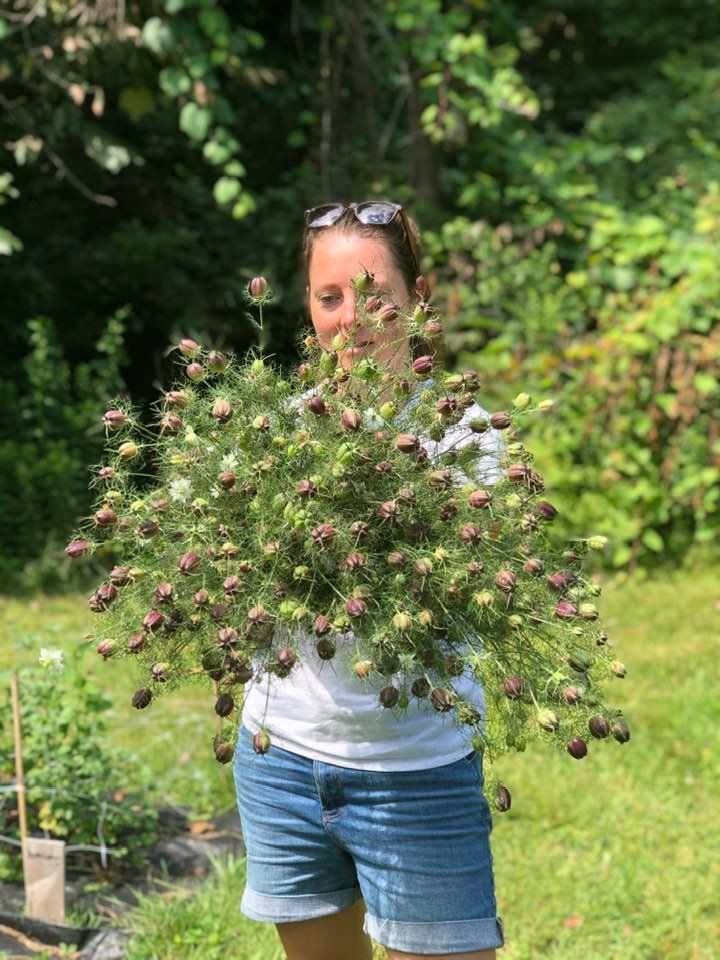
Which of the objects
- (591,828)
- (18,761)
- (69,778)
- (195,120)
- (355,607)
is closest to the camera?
(355,607)

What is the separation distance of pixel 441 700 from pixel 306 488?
0.99ft

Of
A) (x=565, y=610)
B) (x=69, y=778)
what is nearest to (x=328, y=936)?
(x=565, y=610)

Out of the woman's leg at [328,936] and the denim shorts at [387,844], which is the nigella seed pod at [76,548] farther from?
the woman's leg at [328,936]

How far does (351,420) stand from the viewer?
1.40 metres

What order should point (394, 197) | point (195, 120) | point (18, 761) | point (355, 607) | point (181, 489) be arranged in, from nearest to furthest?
point (355, 607), point (181, 489), point (18, 761), point (195, 120), point (394, 197)

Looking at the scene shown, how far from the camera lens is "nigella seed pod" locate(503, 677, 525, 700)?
142 centimetres

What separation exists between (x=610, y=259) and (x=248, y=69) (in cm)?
226

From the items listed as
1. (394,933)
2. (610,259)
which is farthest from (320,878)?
(610,259)

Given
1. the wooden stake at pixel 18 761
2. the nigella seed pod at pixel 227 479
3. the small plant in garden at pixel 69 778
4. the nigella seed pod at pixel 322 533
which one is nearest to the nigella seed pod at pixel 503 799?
the nigella seed pod at pixel 322 533

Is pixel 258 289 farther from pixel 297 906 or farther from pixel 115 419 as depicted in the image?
pixel 297 906

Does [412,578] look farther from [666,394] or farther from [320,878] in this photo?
[666,394]

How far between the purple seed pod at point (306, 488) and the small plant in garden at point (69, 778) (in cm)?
170

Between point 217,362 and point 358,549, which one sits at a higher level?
point 217,362

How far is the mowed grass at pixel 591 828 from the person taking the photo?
9.16 ft
